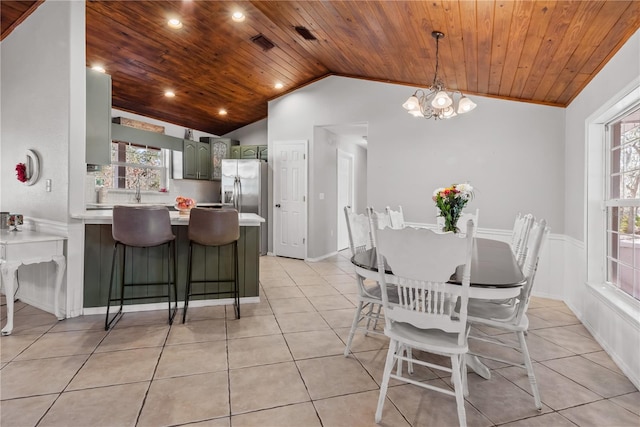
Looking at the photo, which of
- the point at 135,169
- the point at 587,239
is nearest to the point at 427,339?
the point at 587,239

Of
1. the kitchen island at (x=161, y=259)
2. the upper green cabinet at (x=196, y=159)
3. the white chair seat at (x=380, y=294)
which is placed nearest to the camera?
the white chair seat at (x=380, y=294)

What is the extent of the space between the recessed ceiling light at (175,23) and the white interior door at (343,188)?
3496mm

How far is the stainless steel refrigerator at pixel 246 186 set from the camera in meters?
5.96

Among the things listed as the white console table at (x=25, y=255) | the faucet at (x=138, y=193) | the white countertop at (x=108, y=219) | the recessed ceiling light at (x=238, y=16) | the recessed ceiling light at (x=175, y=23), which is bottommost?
the white console table at (x=25, y=255)

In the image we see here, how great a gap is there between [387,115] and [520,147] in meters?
1.76

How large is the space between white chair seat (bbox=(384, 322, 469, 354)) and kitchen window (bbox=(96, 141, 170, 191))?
5.44m

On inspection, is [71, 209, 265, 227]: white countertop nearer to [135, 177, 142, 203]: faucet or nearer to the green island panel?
the green island panel

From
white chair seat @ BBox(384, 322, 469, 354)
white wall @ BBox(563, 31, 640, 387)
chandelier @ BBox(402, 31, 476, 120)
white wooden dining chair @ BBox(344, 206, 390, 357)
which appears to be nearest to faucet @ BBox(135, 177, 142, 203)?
white wooden dining chair @ BBox(344, 206, 390, 357)

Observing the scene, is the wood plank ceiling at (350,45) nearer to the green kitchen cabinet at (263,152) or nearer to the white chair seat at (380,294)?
the green kitchen cabinet at (263,152)

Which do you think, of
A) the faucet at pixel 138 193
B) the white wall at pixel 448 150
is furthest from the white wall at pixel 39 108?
the white wall at pixel 448 150

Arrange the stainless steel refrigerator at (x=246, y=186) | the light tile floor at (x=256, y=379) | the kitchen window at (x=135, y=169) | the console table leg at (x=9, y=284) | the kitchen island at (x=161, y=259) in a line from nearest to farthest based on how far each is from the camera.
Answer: the light tile floor at (x=256, y=379) < the console table leg at (x=9, y=284) < the kitchen island at (x=161, y=259) < the kitchen window at (x=135, y=169) < the stainless steel refrigerator at (x=246, y=186)

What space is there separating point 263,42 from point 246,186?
260 cm

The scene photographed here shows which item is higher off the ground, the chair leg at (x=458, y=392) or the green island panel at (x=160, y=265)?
the green island panel at (x=160, y=265)

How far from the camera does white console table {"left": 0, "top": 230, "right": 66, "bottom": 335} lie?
2.53 m
